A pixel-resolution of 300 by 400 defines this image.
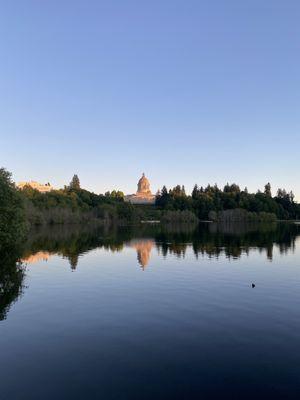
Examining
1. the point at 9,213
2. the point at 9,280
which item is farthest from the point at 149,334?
the point at 9,213

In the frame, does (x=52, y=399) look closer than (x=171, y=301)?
Yes

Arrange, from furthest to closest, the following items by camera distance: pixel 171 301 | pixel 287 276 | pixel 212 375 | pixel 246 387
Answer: pixel 287 276 → pixel 171 301 → pixel 212 375 → pixel 246 387

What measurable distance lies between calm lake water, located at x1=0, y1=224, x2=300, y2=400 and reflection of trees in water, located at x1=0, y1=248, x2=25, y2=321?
0.14m

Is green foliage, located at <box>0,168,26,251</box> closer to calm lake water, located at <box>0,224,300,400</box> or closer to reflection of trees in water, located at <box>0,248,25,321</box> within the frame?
reflection of trees in water, located at <box>0,248,25,321</box>

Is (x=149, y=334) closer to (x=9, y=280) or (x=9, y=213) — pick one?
(x=9, y=280)

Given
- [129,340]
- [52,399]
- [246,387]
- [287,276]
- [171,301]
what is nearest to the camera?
[52,399]

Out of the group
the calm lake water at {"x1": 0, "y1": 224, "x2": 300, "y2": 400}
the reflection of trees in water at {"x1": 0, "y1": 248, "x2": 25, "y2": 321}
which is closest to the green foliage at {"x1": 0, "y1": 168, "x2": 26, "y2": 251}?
the reflection of trees in water at {"x1": 0, "y1": 248, "x2": 25, "y2": 321}

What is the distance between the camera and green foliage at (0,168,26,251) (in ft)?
241

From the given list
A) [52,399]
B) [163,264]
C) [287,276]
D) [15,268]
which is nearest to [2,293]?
[15,268]

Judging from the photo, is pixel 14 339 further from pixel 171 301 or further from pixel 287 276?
pixel 287 276

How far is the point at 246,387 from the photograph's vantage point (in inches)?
789

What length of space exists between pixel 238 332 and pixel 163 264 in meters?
A: 37.2

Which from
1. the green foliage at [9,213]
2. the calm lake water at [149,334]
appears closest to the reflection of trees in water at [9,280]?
the calm lake water at [149,334]

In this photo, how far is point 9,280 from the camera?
4847 centimetres
